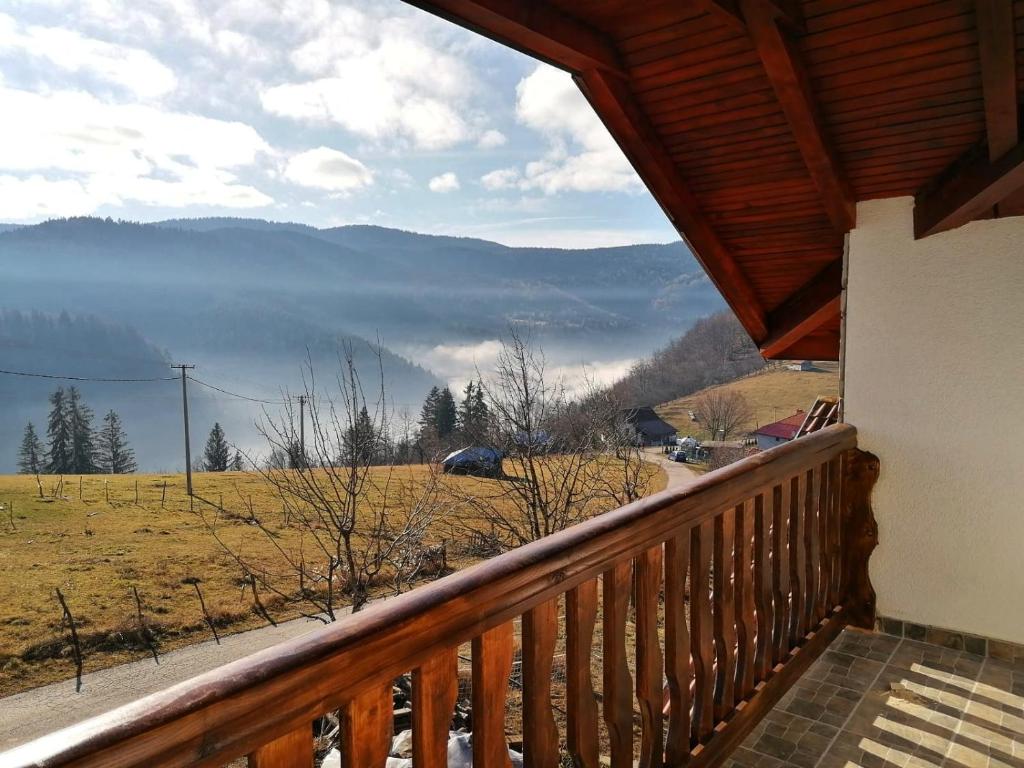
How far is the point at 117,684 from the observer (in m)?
20.0

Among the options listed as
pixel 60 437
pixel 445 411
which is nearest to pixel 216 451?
pixel 60 437

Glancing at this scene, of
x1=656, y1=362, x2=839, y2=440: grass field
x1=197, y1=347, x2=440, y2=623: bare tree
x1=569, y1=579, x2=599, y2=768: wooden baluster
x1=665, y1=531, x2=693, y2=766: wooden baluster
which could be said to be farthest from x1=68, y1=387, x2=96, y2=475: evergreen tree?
x1=569, y1=579, x2=599, y2=768: wooden baluster

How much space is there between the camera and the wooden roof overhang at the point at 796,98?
1868 mm

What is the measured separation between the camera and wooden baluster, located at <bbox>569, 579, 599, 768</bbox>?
1276mm

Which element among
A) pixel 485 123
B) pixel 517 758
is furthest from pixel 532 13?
pixel 485 123

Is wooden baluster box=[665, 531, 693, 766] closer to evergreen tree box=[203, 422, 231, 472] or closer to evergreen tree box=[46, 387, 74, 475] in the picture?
evergreen tree box=[203, 422, 231, 472]

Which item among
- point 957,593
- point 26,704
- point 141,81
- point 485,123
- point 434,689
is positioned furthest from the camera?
point 485,123

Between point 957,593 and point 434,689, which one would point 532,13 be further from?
point 957,593

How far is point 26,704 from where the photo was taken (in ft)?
65.7

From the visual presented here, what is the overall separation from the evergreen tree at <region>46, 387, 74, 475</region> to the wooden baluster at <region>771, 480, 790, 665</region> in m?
41.0

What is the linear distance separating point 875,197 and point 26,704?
25.6 m

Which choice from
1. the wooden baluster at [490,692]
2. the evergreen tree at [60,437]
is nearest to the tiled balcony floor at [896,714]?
the wooden baluster at [490,692]

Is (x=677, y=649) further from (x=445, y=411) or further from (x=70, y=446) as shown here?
(x=70, y=446)

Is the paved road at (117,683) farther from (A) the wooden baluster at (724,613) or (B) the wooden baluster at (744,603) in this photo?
(A) the wooden baluster at (724,613)
